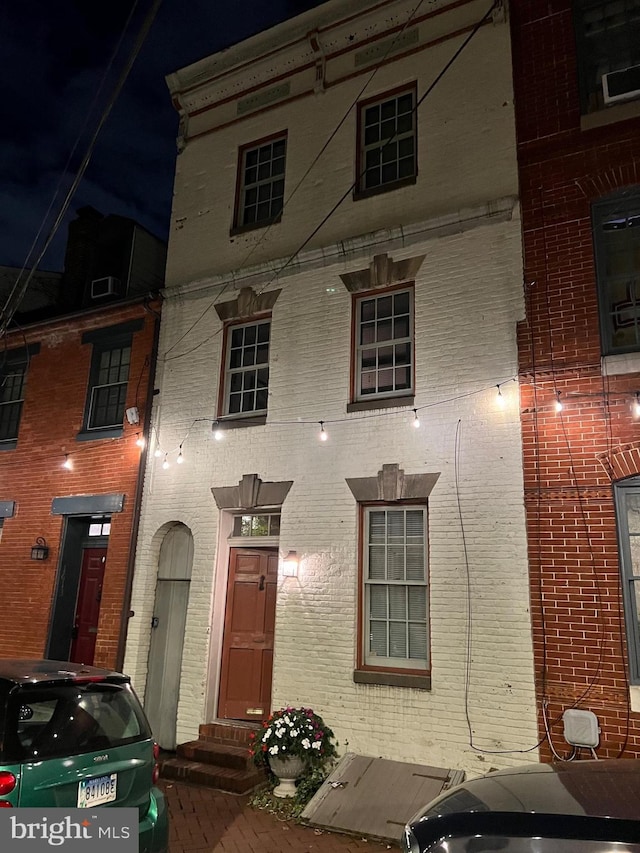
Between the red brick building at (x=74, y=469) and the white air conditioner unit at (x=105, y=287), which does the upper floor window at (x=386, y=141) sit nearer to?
the red brick building at (x=74, y=469)

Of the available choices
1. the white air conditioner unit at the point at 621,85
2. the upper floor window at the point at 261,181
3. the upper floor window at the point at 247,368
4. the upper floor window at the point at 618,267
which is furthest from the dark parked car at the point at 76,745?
the white air conditioner unit at the point at 621,85

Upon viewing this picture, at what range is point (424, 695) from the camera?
7.18 metres

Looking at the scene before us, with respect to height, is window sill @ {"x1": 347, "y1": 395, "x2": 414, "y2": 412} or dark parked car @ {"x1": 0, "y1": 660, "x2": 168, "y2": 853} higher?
window sill @ {"x1": 347, "y1": 395, "x2": 414, "y2": 412}

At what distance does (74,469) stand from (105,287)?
12.8 feet

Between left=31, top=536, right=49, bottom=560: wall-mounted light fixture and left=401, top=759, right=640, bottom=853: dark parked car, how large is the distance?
898 cm

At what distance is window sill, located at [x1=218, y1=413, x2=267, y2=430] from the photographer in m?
9.30

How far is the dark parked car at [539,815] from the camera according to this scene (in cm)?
275

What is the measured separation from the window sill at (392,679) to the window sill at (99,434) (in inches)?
224

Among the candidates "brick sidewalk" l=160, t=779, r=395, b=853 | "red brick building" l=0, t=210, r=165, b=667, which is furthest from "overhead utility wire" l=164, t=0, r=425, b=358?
"brick sidewalk" l=160, t=779, r=395, b=853

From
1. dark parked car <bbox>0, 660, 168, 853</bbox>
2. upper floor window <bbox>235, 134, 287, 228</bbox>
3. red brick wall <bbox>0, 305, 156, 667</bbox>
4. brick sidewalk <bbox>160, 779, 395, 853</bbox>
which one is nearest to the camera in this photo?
dark parked car <bbox>0, 660, 168, 853</bbox>

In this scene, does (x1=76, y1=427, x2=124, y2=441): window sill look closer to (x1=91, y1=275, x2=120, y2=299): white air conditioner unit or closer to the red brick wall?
the red brick wall

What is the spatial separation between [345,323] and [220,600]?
4.39 meters

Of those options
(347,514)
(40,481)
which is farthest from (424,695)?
(40,481)

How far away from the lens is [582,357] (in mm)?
7270
